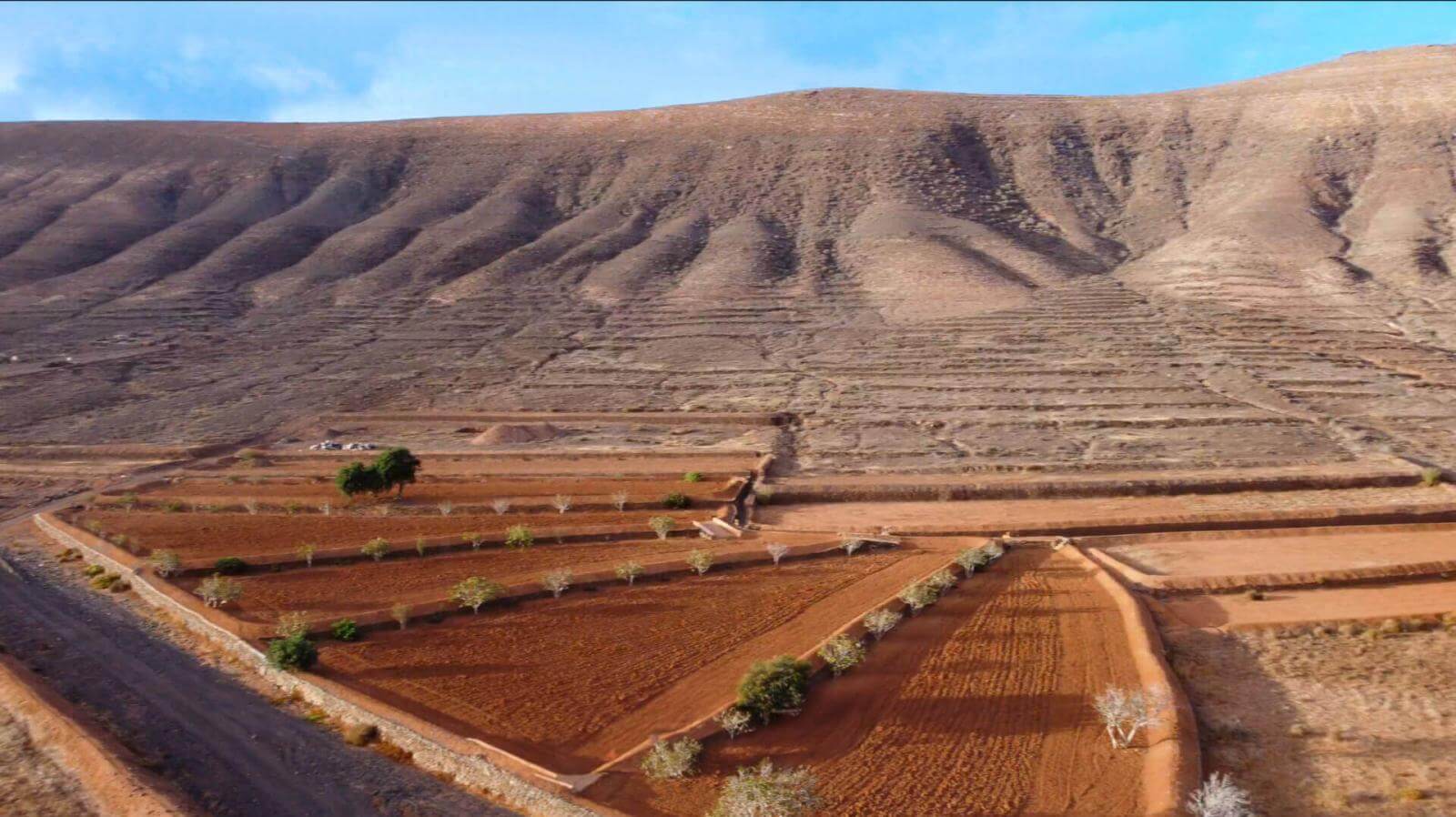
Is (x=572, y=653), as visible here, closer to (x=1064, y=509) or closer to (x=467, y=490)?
(x=467, y=490)

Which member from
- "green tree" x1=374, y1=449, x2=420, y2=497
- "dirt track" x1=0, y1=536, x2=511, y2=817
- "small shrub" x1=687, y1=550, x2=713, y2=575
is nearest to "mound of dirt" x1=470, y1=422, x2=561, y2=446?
"green tree" x1=374, y1=449, x2=420, y2=497

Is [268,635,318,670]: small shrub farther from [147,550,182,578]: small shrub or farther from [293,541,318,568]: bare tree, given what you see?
[147,550,182,578]: small shrub

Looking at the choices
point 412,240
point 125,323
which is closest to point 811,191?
point 412,240

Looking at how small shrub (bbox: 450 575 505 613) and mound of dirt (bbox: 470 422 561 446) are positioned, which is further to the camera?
mound of dirt (bbox: 470 422 561 446)

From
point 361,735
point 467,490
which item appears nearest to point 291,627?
point 361,735

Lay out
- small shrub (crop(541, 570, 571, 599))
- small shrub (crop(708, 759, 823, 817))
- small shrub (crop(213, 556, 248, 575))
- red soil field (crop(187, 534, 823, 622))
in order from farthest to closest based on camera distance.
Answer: small shrub (crop(213, 556, 248, 575))
small shrub (crop(541, 570, 571, 599))
red soil field (crop(187, 534, 823, 622))
small shrub (crop(708, 759, 823, 817))

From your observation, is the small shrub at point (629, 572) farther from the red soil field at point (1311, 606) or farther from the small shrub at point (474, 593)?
the red soil field at point (1311, 606)
